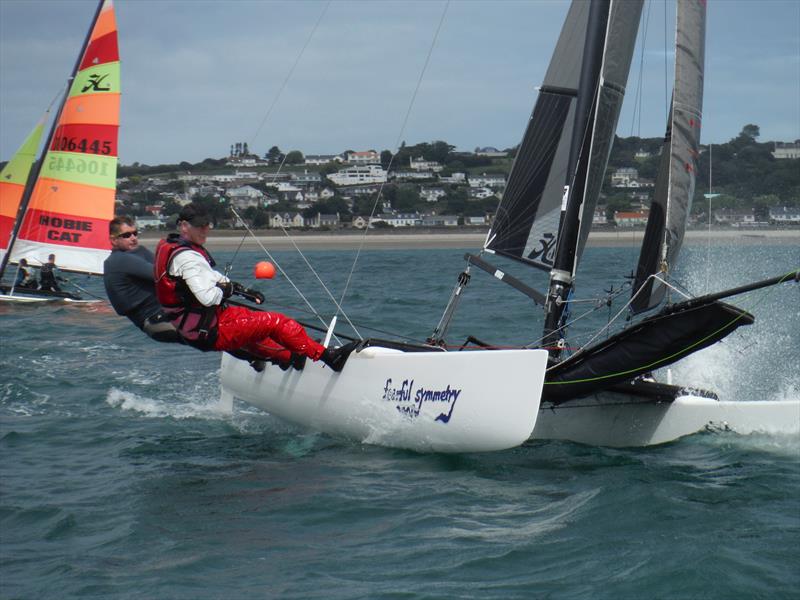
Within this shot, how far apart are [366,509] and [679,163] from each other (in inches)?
116

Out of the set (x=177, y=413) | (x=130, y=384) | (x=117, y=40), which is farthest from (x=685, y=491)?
(x=117, y=40)

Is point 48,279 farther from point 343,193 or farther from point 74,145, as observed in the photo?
point 343,193

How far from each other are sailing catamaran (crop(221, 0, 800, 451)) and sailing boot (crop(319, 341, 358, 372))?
0.14 feet

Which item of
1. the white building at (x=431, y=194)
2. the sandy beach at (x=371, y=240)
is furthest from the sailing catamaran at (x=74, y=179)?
the white building at (x=431, y=194)

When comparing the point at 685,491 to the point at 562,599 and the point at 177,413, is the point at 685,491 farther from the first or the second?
the point at 177,413

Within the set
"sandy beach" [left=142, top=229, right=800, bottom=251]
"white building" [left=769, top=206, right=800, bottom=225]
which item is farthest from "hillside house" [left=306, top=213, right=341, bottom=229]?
"white building" [left=769, top=206, right=800, bottom=225]

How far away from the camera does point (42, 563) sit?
11.7ft

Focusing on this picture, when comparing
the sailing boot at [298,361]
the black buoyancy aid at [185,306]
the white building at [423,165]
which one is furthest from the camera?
the white building at [423,165]

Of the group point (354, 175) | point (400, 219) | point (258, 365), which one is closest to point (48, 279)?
point (258, 365)

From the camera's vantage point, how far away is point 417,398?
16.1 feet

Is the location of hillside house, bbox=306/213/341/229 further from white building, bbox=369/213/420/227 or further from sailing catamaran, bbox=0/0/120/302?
sailing catamaran, bbox=0/0/120/302

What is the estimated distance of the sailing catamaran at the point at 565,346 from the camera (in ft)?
15.2

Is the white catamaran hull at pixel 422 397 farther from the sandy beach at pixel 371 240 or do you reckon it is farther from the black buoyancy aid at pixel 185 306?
the sandy beach at pixel 371 240

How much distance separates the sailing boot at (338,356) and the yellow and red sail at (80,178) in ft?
32.8
